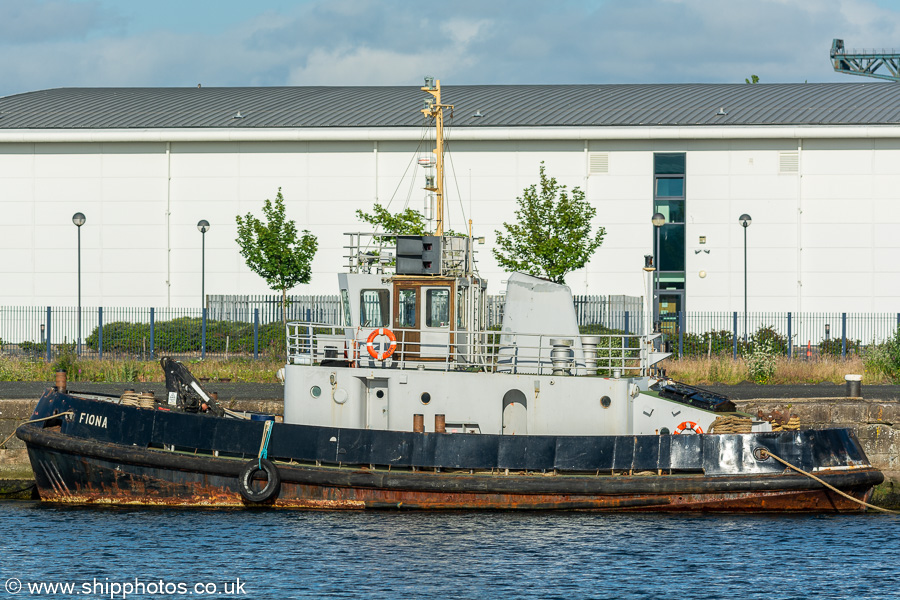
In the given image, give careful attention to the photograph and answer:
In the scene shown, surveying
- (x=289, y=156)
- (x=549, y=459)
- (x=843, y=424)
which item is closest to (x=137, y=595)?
(x=549, y=459)

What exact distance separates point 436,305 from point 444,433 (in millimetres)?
2017

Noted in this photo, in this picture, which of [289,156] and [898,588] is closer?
[898,588]

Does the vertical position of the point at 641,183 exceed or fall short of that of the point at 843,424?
it exceeds it

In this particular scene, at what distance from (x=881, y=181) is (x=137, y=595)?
1275 inches

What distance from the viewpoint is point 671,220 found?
3984 cm

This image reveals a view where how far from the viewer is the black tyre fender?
16.7 metres

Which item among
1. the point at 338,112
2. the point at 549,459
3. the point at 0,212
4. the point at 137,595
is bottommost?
the point at 137,595

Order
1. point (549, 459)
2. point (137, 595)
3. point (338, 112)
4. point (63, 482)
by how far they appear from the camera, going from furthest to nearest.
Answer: point (338, 112) < point (63, 482) < point (549, 459) < point (137, 595)

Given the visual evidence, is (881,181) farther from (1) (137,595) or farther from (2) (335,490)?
(1) (137,595)

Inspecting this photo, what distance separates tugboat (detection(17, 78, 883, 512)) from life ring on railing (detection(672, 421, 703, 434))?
0.02 meters

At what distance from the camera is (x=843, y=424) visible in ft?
64.9

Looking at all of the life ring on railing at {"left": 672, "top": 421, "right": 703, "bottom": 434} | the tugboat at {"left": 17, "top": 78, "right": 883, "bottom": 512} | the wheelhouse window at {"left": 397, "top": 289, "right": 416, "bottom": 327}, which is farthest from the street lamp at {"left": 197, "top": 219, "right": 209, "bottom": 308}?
the life ring on railing at {"left": 672, "top": 421, "right": 703, "bottom": 434}

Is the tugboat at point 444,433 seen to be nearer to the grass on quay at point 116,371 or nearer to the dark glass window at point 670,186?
the grass on quay at point 116,371

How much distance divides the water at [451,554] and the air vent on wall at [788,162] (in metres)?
24.2
